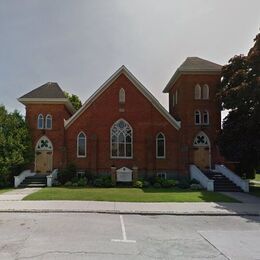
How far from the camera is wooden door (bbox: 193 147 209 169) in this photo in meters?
32.8

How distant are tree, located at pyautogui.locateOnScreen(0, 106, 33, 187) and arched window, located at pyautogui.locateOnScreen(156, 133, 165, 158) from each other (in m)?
10.9

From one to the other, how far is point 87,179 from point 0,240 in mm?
20589

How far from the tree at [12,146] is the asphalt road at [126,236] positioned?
1406 centimetres

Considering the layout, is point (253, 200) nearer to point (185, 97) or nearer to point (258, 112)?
point (258, 112)

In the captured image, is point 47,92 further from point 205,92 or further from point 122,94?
point 205,92

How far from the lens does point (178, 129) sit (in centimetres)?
3306

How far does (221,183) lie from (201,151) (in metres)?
4.75

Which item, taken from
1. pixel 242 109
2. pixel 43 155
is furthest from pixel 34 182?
pixel 242 109

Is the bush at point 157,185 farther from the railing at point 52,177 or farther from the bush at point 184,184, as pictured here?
the railing at point 52,177

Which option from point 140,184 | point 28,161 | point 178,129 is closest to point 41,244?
point 140,184

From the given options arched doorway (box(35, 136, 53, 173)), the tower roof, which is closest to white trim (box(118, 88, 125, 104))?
the tower roof

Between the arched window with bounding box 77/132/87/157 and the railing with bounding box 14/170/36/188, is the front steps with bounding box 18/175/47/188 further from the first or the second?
the arched window with bounding box 77/132/87/157

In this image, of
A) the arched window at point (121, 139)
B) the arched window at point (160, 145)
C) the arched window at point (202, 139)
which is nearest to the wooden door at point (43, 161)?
the arched window at point (121, 139)

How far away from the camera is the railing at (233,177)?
27.2 metres
